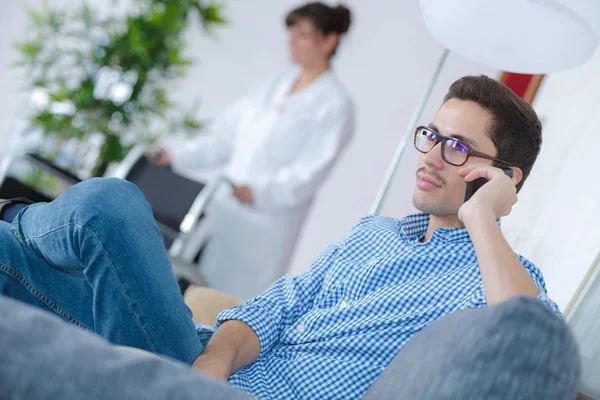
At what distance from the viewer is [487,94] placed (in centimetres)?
129

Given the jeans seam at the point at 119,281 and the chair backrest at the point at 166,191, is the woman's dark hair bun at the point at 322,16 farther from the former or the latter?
the jeans seam at the point at 119,281

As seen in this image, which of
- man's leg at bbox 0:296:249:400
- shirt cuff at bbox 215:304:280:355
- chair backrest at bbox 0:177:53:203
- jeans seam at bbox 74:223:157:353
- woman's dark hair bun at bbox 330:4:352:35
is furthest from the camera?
woman's dark hair bun at bbox 330:4:352:35

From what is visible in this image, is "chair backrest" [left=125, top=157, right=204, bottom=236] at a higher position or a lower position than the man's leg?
lower

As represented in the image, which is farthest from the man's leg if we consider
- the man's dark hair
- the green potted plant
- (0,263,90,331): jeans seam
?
the green potted plant

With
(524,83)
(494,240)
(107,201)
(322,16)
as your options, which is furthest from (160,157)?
(494,240)

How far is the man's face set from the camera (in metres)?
1.26

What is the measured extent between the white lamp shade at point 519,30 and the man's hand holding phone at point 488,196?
453mm

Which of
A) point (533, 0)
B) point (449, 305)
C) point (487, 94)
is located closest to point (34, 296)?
point (449, 305)

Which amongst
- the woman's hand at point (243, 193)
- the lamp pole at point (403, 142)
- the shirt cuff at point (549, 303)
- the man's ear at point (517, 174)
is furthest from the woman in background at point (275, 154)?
the shirt cuff at point (549, 303)

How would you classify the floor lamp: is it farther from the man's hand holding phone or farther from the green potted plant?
the green potted plant

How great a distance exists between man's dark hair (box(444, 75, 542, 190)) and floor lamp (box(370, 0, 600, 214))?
0.89 feet

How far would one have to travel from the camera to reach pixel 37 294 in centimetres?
102

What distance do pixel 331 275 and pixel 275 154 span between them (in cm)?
184

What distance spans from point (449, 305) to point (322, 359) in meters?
0.23
